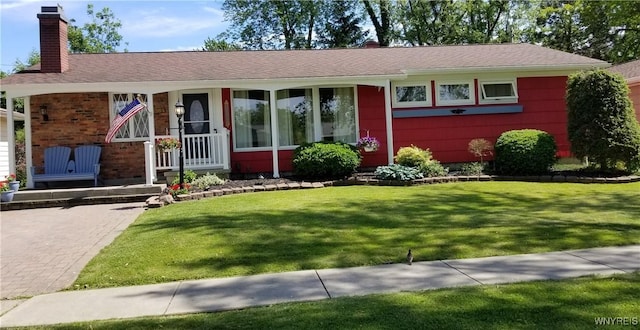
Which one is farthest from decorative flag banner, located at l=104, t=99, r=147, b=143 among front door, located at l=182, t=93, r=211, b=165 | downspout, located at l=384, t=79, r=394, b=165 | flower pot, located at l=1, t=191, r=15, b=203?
downspout, located at l=384, t=79, r=394, b=165

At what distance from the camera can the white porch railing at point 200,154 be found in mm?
12602

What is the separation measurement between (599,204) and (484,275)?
5066 mm

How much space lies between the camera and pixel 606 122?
11625 millimetres

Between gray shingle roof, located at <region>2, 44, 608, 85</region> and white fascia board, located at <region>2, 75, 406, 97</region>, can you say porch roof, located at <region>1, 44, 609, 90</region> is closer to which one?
gray shingle roof, located at <region>2, 44, 608, 85</region>

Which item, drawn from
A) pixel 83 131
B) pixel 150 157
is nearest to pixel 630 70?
pixel 150 157

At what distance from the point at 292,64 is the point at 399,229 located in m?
8.95

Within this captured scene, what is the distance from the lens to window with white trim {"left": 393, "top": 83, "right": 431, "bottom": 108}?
557 inches

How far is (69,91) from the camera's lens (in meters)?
11.9

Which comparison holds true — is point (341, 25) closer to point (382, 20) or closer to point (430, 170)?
point (382, 20)

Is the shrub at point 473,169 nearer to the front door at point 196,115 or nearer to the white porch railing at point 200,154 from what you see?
the white porch railing at point 200,154

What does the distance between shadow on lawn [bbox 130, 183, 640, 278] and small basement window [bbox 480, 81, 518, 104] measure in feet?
17.2

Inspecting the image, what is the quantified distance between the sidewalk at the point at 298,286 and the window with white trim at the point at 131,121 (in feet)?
29.9

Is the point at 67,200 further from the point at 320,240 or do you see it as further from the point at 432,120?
Answer: the point at 432,120

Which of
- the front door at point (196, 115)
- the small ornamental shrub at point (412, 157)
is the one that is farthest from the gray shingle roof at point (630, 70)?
the front door at point (196, 115)
